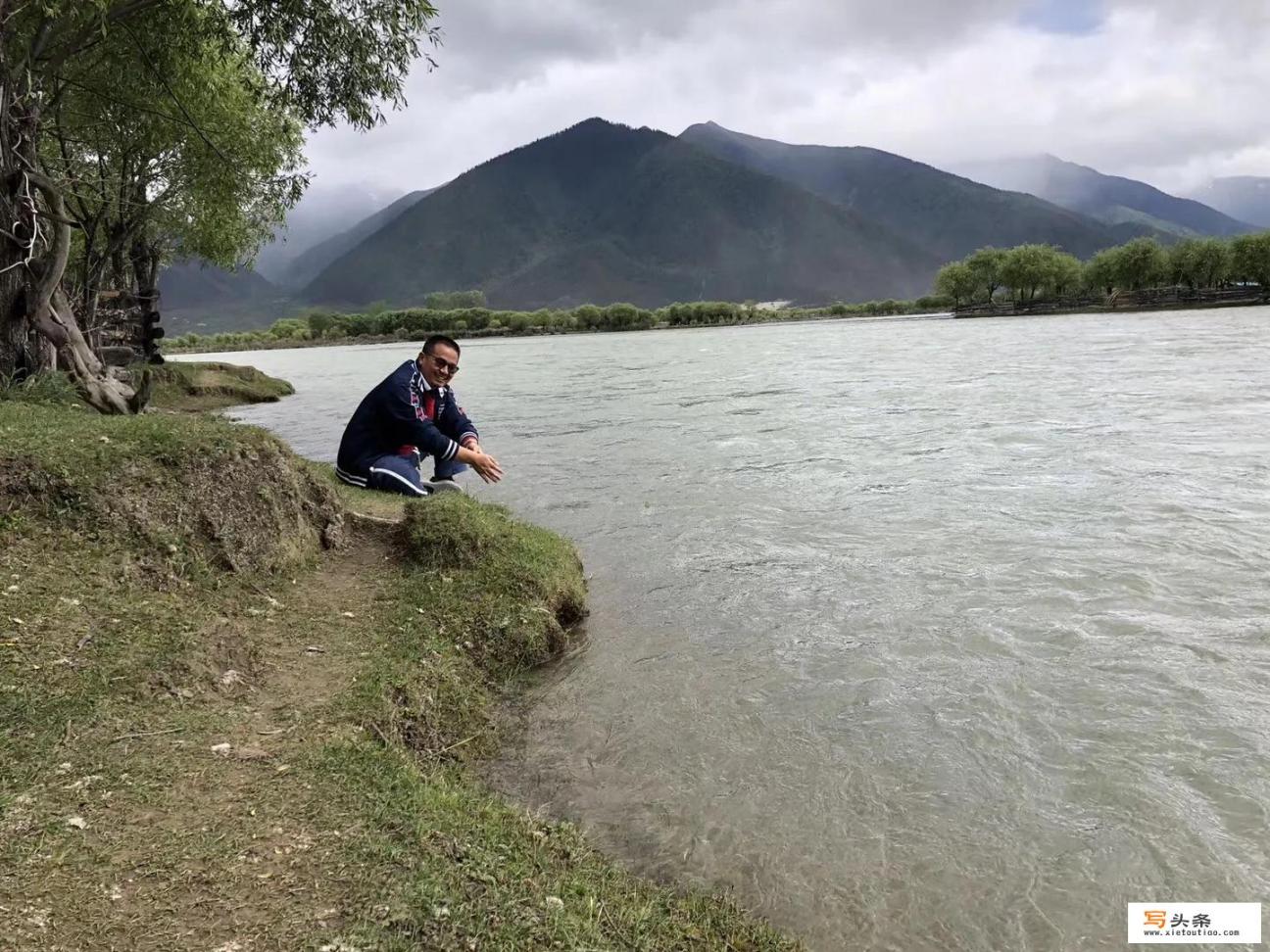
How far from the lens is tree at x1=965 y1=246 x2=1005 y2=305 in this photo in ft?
412

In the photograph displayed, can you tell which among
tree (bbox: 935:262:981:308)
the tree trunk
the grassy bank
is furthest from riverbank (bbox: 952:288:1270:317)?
the tree trunk

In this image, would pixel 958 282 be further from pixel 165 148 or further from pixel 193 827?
pixel 193 827

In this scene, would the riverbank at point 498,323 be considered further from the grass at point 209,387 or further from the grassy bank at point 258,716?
the grassy bank at point 258,716

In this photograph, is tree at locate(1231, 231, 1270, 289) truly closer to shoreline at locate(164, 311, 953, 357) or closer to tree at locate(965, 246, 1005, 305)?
tree at locate(965, 246, 1005, 305)

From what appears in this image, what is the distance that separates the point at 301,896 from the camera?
308 cm

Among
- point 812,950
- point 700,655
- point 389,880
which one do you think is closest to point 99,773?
point 389,880

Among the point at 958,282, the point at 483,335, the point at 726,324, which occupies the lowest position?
the point at 483,335

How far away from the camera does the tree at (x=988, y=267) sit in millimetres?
125438

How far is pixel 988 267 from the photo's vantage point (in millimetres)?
127750

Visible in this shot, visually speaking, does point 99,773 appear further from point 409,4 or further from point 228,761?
point 409,4

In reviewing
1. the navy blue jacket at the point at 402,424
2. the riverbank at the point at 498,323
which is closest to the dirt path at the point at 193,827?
the navy blue jacket at the point at 402,424

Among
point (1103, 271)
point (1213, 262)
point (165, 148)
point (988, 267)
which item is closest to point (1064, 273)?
point (1103, 271)

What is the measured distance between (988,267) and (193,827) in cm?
14469

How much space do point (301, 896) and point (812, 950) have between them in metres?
2.50
